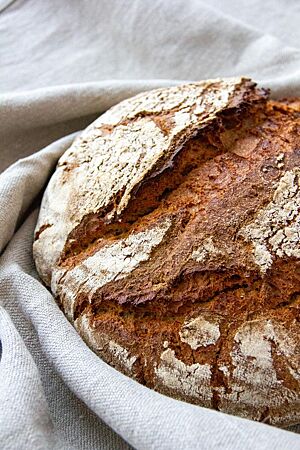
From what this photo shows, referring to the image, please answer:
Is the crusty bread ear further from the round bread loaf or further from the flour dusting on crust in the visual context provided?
the flour dusting on crust

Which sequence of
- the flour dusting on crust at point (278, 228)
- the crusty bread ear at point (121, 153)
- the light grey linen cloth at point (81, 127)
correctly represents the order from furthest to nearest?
the crusty bread ear at point (121, 153), the flour dusting on crust at point (278, 228), the light grey linen cloth at point (81, 127)

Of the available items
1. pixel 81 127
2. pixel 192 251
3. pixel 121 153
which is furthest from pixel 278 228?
pixel 81 127

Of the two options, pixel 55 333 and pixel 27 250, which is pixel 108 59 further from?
pixel 55 333

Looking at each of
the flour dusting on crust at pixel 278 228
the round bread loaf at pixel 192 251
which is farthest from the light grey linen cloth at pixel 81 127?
the flour dusting on crust at pixel 278 228

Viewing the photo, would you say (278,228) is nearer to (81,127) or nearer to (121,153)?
(121,153)

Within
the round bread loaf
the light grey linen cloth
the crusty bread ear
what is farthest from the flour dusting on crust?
the light grey linen cloth

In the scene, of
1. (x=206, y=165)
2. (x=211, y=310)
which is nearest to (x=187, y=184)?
(x=206, y=165)

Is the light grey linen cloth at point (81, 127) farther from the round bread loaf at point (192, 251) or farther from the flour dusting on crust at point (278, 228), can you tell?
the flour dusting on crust at point (278, 228)
